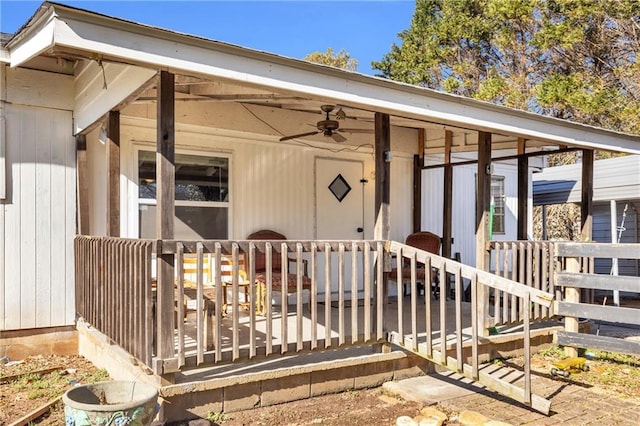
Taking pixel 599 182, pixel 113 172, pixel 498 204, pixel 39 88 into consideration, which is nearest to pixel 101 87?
pixel 113 172

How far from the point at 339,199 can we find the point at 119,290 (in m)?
3.91

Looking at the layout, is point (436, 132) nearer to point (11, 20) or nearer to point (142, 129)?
point (142, 129)

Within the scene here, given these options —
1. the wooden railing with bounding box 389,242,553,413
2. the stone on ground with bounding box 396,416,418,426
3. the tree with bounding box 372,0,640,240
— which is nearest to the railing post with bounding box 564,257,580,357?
the wooden railing with bounding box 389,242,553,413

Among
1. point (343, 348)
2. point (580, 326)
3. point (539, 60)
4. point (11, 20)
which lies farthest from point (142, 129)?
point (539, 60)


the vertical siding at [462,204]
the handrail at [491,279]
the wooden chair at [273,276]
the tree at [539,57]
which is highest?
the tree at [539,57]

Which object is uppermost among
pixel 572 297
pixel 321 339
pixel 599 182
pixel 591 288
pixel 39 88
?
pixel 39 88

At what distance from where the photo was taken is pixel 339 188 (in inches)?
288

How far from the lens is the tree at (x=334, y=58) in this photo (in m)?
19.8

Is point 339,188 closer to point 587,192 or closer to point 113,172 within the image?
point 587,192

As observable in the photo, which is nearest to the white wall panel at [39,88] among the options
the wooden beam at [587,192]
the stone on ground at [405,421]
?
the stone on ground at [405,421]

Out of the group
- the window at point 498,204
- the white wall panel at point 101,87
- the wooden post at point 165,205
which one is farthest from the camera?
the window at point 498,204

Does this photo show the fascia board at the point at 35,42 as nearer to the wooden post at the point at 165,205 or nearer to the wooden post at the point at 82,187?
the wooden post at the point at 165,205

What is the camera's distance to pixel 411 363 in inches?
178

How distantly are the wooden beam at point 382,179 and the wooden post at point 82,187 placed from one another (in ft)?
9.18
